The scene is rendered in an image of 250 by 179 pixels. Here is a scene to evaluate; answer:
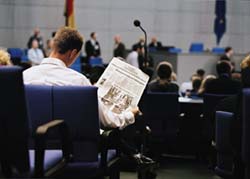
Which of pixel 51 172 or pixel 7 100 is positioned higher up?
pixel 7 100

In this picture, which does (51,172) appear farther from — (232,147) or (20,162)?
(232,147)

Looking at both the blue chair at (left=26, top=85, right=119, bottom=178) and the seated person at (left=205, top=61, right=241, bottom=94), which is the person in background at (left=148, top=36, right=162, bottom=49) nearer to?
the seated person at (left=205, top=61, right=241, bottom=94)

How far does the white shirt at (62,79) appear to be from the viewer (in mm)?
3295

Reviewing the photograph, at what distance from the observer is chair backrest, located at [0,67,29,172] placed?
8.29 ft

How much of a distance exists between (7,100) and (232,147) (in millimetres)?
1447

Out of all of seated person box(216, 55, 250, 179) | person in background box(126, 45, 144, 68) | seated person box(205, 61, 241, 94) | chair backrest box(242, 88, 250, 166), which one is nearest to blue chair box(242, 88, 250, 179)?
chair backrest box(242, 88, 250, 166)

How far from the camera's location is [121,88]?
11.4 ft

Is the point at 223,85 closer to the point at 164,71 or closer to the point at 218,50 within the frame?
the point at 164,71

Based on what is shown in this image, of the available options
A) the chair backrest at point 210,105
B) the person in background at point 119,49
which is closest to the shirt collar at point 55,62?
the chair backrest at point 210,105

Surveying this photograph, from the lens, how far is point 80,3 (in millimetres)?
15977

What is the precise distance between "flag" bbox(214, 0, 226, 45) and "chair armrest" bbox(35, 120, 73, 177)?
511 inches

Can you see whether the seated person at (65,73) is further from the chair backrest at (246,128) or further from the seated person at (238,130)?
the chair backrest at (246,128)

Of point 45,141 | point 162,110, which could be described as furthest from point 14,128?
point 162,110

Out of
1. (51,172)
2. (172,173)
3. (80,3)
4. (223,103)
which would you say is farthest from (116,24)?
(51,172)
